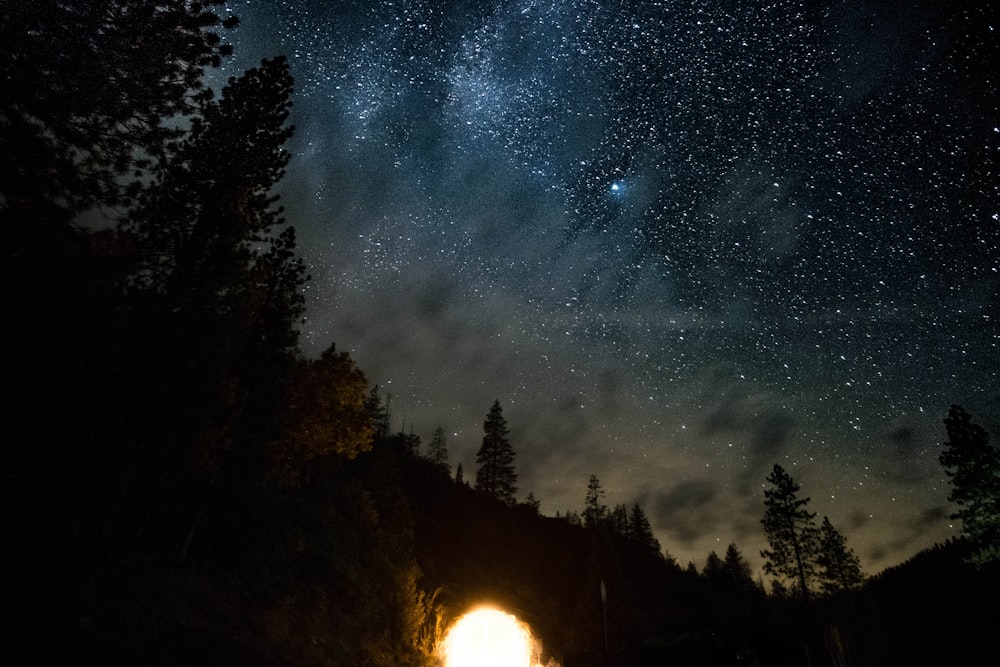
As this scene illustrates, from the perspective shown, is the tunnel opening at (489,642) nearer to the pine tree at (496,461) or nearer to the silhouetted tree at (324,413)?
the silhouetted tree at (324,413)

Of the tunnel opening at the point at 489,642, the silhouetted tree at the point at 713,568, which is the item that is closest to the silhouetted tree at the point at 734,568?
the silhouetted tree at the point at 713,568

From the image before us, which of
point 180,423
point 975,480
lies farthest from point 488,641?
point 975,480

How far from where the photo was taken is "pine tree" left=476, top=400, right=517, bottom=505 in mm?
84438

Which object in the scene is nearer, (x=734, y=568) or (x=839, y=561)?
(x=839, y=561)

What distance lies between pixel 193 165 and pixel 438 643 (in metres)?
10.5

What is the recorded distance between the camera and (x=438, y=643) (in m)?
8.49

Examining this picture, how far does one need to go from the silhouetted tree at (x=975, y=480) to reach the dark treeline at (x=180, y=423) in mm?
142

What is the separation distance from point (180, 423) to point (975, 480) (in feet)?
154

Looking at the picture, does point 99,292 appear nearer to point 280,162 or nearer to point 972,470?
point 280,162

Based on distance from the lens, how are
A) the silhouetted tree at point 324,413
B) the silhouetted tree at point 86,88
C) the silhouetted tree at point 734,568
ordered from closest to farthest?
the silhouetted tree at point 86,88 < the silhouetted tree at point 324,413 < the silhouetted tree at point 734,568

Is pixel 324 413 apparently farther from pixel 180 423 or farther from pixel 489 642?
pixel 489 642

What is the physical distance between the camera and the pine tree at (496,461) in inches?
3324

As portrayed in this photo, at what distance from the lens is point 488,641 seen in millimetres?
7996

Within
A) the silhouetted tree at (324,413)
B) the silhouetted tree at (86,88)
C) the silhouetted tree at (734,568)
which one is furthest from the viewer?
the silhouetted tree at (734,568)
